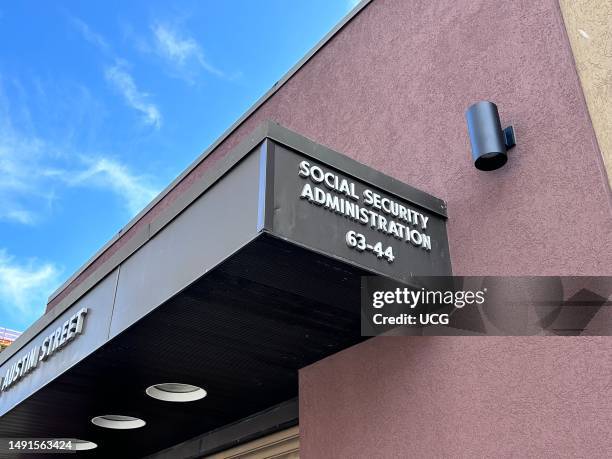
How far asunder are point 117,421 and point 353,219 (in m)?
3.82

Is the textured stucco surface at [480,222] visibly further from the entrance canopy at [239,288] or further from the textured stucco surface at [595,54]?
the entrance canopy at [239,288]

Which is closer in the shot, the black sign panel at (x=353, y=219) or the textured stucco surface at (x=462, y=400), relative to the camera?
the textured stucco surface at (x=462, y=400)

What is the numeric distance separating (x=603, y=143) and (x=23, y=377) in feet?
16.2

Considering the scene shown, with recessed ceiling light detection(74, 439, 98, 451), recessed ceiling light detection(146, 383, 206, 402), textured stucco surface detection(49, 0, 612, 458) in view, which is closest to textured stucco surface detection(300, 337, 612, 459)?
textured stucco surface detection(49, 0, 612, 458)

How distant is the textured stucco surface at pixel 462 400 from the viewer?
3271 millimetres

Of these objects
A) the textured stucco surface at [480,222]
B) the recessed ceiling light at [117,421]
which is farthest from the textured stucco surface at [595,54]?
the recessed ceiling light at [117,421]

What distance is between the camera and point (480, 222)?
4.23 metres

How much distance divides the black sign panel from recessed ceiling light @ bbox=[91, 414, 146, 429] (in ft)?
11.9

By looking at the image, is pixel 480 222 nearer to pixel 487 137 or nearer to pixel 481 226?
pixel 481 226

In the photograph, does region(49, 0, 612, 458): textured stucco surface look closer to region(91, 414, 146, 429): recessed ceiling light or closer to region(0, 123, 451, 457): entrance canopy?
region(0, 123, 451, 457): entrance canopy

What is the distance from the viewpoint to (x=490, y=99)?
14.9 ft

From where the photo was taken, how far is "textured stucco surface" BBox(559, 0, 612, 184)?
3.81 metres

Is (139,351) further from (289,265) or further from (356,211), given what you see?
(356,211)

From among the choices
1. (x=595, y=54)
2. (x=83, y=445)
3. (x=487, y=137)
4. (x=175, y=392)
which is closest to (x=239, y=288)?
(x=487, y=137)
